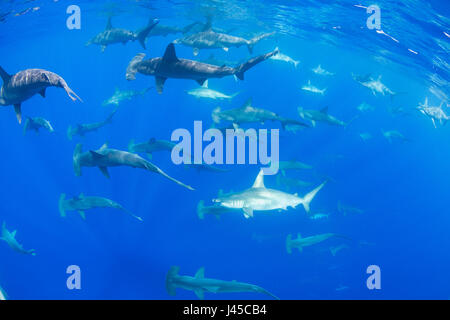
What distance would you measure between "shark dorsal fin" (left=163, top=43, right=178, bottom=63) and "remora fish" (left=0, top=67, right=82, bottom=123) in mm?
1988

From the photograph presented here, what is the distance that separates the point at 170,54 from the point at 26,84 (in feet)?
8.25

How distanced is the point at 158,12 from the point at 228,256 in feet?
84.0

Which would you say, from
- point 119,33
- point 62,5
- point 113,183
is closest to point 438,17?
point 119,33

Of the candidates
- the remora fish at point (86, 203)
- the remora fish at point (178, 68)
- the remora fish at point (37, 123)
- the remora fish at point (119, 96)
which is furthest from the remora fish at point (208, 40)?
the remora fish at point (37, 123)

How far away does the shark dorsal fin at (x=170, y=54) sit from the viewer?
19.0 ft

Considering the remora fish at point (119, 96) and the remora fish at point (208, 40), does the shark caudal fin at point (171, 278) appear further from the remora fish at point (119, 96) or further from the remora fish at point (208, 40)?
the remora fish at point (119, 96)

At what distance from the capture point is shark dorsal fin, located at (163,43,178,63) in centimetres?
579

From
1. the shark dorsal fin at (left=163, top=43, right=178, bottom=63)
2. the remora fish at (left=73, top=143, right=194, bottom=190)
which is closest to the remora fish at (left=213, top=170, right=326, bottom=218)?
the remora fish at (left=73, top=143, right=194, bottom=190)

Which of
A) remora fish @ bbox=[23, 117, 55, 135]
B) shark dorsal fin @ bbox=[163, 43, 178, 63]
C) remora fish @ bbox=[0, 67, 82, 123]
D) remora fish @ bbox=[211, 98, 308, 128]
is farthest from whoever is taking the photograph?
remora fish @ bbox=[23, 117, 55, 135]

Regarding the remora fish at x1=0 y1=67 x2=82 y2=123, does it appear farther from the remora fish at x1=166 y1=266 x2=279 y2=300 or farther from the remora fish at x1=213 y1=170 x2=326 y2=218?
the remora fish at x1=166 y1=266 x2=279 y2=300

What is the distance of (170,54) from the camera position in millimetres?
5895

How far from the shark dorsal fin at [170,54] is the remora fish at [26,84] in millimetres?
1988
